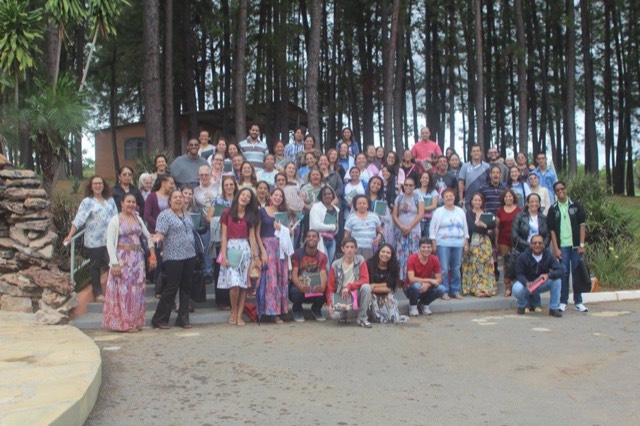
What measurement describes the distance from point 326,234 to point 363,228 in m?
0.54

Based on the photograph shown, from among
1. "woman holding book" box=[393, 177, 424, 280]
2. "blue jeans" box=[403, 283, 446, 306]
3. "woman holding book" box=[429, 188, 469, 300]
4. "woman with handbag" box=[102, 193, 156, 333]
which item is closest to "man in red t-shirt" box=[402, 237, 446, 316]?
"blue jeans" box=[403, 283, 446, 306]

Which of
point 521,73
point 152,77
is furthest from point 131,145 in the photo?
point 152,77

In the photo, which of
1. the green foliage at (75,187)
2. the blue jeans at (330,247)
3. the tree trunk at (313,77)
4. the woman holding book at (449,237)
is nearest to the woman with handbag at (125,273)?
the blue jeans at (330,247)

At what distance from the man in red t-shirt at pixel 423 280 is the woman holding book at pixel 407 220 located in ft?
3.26

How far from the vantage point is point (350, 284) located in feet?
29.8

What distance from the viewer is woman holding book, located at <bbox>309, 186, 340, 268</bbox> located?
402 inches

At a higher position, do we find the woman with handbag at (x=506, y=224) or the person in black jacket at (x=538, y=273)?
the woman with handbag at (x=506, y=224)

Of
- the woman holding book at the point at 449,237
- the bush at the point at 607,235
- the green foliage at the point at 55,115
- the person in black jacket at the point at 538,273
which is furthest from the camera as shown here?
the bush at the point at 607,235

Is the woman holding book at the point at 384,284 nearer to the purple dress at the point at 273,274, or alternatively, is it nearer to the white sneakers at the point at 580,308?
the purple dress at the point at 273,274

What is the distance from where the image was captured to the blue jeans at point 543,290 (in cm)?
980

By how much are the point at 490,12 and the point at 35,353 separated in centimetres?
3176

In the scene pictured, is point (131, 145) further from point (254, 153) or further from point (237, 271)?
point (237, 271)

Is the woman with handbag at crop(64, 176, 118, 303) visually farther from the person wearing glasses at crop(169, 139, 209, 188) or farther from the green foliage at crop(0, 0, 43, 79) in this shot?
the green foliage at crop(0, 0, 43, 79)

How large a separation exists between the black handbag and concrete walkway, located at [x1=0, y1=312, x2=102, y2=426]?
6964 millimetres
